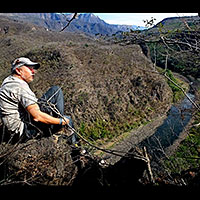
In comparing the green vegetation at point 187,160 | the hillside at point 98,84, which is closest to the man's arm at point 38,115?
the green vegetation at point 187,160

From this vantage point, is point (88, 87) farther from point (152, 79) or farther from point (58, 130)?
point (58, 130)

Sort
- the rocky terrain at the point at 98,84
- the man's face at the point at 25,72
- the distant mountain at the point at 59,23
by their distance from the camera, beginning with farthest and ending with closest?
the rocky terrain at the point at 98,84
the distant mountain at the point at 59,23
the man's face at the point at 25,72

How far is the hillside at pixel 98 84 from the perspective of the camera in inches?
526

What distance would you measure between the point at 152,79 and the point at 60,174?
16629 millimetres

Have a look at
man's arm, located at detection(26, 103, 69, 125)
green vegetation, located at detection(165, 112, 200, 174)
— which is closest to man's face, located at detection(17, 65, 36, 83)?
man's arm, located at detection(26, 103, 69, 125)

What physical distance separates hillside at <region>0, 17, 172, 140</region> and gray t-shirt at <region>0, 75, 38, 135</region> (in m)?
9.07

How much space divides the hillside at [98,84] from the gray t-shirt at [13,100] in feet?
29.7

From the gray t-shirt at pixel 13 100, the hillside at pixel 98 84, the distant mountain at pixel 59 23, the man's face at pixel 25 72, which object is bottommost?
the hillside at pixel 98 84

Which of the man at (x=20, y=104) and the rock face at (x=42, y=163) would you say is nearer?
the man at (x=20, y=104)

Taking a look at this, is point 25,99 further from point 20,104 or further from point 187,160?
point 187,160

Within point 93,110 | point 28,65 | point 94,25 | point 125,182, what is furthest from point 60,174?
point 94,25

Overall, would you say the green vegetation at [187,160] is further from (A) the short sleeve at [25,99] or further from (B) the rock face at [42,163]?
(A) the short sleeve at [25,99]

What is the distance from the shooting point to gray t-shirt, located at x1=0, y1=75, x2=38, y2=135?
8.77 feet

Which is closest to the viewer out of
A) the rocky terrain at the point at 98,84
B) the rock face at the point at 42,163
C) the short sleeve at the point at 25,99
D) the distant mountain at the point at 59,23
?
the short sleeve at the point at 25,99
